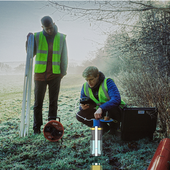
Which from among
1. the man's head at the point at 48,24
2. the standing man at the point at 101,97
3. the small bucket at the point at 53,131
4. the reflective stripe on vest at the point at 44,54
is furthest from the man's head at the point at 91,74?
the man's head at the point at 48,24

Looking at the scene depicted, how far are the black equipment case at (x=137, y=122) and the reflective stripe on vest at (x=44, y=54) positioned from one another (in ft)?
4.55

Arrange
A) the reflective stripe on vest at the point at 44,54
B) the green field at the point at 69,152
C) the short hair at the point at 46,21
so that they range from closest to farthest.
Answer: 1. the green field at the point at 69,152
2. the short hair at the point at 46,21
3. the reflective stripe on vest at the point at 44,54

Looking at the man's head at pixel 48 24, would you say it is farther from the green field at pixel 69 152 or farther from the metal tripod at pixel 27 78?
the green field at pixel 69 152

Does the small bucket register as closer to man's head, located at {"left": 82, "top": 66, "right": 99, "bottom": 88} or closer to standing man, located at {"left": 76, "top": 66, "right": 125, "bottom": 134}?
standing man, located at {"left": 76, "top": 66, "right": 125, "bottom": 134}

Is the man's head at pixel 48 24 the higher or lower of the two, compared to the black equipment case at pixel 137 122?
higher

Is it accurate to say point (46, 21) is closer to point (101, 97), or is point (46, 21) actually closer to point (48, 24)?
point (48, 24)

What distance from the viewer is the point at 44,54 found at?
3006 mm

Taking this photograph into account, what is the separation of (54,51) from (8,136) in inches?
66.5

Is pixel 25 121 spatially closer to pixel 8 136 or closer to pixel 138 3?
pixel 8 136

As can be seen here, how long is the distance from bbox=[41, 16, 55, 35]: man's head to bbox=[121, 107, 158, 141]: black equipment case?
5.86 ft

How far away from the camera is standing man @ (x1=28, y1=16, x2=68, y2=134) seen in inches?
117

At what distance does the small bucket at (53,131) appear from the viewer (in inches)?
105

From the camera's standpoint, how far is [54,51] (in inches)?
119

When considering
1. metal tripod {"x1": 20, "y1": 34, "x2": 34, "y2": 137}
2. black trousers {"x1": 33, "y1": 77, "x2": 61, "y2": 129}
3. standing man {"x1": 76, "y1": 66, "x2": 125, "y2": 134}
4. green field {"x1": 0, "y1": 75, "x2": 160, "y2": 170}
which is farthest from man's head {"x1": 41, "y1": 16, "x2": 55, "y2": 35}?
green field {"x1": 0, "y1": 75, "x2": 160, "y2": 170}
